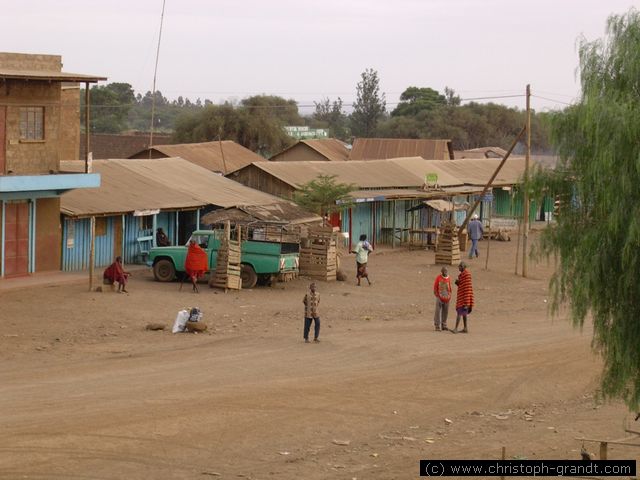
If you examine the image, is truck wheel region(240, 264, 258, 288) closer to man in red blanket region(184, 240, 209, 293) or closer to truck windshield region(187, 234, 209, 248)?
truck windshield region(187, 234, 209, 248)

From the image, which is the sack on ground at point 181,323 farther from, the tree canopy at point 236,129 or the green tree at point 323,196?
the tree canopy at point 236,129

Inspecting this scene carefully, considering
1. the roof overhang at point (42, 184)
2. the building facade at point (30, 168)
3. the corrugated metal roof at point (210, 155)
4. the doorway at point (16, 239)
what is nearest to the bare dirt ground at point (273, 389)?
the doorway at point (16, 239)

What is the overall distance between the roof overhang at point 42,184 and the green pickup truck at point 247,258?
2.93 metres

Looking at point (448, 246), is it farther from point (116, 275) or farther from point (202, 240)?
point (116, 275)

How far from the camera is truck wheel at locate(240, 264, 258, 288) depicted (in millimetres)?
32500

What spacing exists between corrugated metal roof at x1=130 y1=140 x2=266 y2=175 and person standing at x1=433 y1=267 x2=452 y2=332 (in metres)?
26.7

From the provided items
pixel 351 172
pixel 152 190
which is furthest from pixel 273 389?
pixel 351 172

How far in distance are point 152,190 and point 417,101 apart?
313 feet

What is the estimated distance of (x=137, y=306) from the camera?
92.2ft

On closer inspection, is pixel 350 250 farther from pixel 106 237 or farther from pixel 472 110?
pixel 472 110

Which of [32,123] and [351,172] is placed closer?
[32,123]

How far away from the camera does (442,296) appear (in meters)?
25.7

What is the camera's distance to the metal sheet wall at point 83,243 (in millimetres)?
33344

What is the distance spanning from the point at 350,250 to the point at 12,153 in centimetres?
1666
